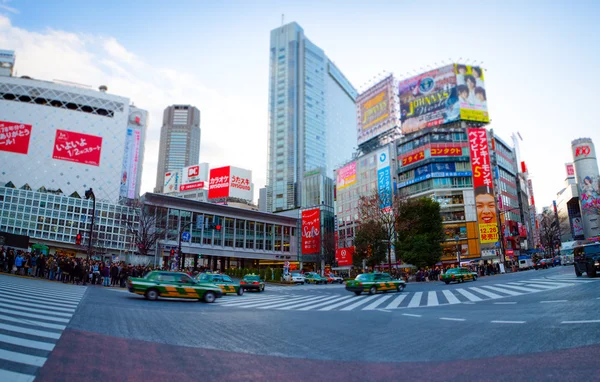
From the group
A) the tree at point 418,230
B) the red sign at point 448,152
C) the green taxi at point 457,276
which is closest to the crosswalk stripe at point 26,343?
the green taxi at point 457,276

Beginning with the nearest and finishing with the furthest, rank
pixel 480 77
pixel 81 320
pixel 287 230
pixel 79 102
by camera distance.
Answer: pixel 81 320 < pixel 480 77 < pixel 79 102 < pixel 287 230

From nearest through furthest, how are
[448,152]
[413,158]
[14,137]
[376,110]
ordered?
1. [448,152]
2. [413,158]
3. [14,137]
4. [376,110]

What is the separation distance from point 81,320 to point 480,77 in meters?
79.2

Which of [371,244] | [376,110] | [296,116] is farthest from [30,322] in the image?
[296,116]

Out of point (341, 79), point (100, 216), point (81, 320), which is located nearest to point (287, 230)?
point (100, 216)

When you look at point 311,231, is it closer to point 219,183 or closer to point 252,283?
point 219,183

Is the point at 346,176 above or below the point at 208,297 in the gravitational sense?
above

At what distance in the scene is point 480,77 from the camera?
7294 centimetres

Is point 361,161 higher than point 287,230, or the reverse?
point 361,161

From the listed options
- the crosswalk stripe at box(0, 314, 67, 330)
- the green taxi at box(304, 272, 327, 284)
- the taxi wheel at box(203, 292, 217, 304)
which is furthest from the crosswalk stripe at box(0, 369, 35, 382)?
the green taxi at box(304, 272, 327, 284)

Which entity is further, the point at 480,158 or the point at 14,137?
the point at 14,137

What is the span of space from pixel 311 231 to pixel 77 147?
173 feet

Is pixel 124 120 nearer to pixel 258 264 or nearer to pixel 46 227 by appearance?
pixel 46 227

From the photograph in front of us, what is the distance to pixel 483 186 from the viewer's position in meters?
68.0
